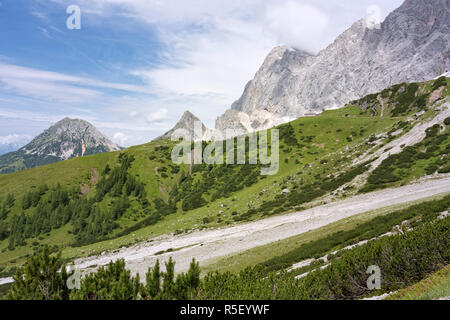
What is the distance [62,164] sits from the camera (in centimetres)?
15138

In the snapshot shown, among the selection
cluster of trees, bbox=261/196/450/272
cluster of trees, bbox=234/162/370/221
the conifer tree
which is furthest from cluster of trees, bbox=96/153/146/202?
the conifer tree

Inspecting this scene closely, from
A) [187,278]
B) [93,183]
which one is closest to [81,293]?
[187,278]

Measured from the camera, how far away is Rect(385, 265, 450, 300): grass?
10258 mm

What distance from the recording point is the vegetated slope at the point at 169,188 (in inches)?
2906

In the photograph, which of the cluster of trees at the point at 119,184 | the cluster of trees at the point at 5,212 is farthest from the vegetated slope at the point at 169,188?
the cluster of trees at the point at 119,184

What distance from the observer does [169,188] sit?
136m

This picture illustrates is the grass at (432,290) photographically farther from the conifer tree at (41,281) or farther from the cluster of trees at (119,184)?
the cluster of trees at (119,184)

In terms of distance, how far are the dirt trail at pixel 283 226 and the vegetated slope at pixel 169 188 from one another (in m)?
10.5

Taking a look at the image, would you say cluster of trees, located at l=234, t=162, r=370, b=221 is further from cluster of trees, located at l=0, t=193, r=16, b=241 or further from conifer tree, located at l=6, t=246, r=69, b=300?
cluster of trees, located at l=0, t=193, r=16, b=241

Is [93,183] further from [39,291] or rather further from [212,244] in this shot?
[39,291]

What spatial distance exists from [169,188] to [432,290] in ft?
429

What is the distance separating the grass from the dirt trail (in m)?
29.4

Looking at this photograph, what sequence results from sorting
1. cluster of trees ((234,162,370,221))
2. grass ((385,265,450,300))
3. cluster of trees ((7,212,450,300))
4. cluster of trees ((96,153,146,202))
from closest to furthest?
1. grass ((385,265,450,300))
2. cluster of trees ((7,212,450,300))
3. cluster of trees ((234,162,370,221))
4. cluster of trees ((96,153,146,202))

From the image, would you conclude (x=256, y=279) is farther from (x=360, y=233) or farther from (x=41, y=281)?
(x=360, y=233)
